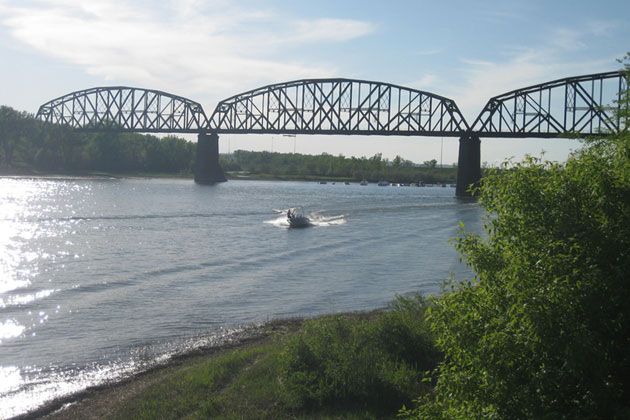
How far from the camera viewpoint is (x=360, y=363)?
492 inches

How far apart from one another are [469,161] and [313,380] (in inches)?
4663

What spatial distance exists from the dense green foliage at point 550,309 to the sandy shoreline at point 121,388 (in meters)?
8.64

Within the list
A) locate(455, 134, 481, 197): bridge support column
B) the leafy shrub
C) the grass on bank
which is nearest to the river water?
the grass on bank

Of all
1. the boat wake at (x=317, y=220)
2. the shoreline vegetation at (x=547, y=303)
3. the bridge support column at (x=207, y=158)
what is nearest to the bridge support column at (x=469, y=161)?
Result: the boat wake at (x=317, y=220)

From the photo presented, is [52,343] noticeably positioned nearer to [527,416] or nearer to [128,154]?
[527,416]

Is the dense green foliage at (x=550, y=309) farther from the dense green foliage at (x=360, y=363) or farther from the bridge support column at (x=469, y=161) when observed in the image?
the bridge support column at (x=469, y=161)

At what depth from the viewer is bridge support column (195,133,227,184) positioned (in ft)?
525

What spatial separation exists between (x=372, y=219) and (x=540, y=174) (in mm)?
65552

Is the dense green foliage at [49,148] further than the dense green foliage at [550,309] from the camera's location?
Yes

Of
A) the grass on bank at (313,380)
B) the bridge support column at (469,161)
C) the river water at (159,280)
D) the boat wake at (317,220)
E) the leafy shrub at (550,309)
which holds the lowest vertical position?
the river water at (159,280)

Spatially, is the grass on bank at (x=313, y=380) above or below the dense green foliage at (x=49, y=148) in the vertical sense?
below

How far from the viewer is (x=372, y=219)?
7319 cm

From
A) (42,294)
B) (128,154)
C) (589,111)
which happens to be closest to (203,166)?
(128,154)

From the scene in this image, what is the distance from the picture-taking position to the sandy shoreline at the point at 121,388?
13241 millimetres
